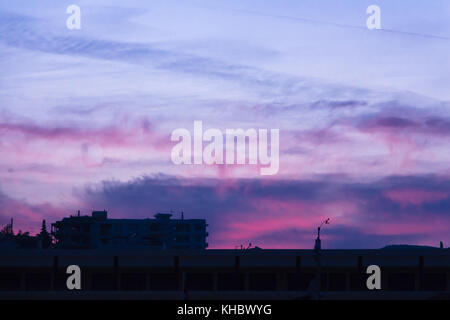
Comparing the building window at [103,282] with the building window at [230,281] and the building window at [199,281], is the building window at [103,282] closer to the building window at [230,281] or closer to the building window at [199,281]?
the building window at [199,281]

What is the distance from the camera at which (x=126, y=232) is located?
173750 millimetres

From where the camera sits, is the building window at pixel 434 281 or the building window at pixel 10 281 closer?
the building window at pixel 10 281

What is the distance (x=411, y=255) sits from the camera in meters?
78.9

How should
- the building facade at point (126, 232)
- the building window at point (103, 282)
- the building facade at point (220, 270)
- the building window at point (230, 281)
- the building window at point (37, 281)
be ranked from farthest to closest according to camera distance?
the building facade at point (126, 232) → the building window at point (230, 281) → the building window at point (37, 281) → the building facade at point (220, 270) → the building window at point (103, 282)

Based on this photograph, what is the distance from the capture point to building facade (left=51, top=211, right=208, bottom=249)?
554ft

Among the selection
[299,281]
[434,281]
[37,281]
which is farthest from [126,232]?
[434,281]

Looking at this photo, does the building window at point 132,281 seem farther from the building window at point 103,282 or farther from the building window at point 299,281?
the building window at point 299,281

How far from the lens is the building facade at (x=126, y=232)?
554 ft

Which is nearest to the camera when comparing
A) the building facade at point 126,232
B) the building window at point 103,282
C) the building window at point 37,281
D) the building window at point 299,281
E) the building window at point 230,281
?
the building window at point 103,282

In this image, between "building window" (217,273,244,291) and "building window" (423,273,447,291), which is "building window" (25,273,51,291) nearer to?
"building window" (217,273,244,291)

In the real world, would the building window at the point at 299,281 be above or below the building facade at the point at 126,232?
below

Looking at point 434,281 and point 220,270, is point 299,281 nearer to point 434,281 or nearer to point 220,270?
point 220,270

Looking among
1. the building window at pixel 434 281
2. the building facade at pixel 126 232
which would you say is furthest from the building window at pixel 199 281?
the building facade at pixel 126 232
